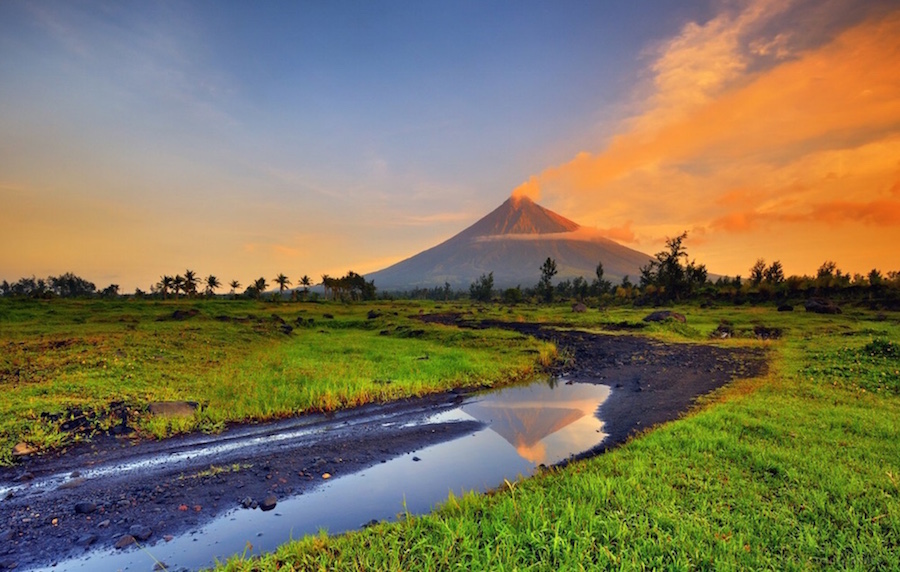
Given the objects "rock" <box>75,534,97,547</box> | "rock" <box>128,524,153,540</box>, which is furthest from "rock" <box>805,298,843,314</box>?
"rock" <box>75,534,97,547</box>

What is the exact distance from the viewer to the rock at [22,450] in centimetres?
911

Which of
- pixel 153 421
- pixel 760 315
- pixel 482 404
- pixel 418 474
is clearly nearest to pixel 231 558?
pixel 418 474

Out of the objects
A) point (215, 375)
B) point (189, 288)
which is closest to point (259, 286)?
point (189, 288)

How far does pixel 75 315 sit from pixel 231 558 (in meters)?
51.4

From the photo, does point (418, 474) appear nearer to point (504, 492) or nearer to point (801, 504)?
point (504, 492)

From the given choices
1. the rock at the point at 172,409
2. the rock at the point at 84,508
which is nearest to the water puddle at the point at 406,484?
the rock at the point at 84,508

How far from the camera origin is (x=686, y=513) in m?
5.89

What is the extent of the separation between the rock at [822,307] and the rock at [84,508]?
5567cm

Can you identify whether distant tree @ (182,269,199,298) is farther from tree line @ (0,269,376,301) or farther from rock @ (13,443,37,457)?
rock @ (13,443,37,457)

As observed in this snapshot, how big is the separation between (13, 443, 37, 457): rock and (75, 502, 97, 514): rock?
3.72 metres

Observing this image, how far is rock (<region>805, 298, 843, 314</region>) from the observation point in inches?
1601

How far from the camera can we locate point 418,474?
9016mm

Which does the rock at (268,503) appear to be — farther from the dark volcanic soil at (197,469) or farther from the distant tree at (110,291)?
the distant tree at (110,291)

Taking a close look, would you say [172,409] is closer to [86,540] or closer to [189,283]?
[86,540]
